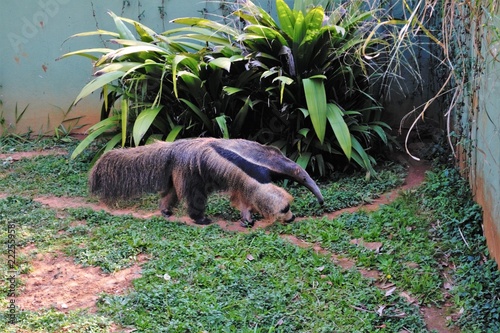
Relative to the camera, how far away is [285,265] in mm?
5023

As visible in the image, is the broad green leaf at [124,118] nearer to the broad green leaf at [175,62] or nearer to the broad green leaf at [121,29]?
the broad green leaf at [175,62]

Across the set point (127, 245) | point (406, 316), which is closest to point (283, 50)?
point (127, 245)

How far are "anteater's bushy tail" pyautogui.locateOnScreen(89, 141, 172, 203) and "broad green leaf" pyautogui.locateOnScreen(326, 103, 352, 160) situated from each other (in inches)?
76.7

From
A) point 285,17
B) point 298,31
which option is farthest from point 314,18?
point 285,17

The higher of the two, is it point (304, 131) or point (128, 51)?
point (128, 51)

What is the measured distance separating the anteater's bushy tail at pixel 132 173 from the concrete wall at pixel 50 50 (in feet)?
10.3

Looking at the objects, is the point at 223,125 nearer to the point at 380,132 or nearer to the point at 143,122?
the point at 143,122

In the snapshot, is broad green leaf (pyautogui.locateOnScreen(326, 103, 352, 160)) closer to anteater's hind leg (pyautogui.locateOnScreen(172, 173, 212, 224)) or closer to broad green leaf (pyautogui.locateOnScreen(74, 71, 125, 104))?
anteater's hind leg (pyautogui.locateOnScreen(172, 173, 212, 224))

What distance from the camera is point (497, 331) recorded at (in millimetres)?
4020

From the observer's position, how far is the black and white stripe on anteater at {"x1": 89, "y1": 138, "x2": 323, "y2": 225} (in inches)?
240

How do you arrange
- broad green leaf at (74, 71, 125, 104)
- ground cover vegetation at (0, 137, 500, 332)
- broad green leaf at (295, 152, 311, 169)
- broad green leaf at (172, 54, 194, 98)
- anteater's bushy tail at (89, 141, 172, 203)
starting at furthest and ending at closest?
broad green leaf at (74, 71, 125, 104)
broad green leaf at (295, 152, 311, 169)
broad green leaf at (172, 54, 194, 98)
anteater's bushy tail at (89, 141, 172, 203)
ground cover vegetation at (0, 137, 500, 332)

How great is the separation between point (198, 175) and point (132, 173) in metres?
0.65

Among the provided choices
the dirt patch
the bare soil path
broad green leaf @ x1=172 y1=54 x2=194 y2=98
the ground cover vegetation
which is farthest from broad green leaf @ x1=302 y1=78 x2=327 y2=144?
the dirt patch

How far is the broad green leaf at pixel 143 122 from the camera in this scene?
23.5 feet
